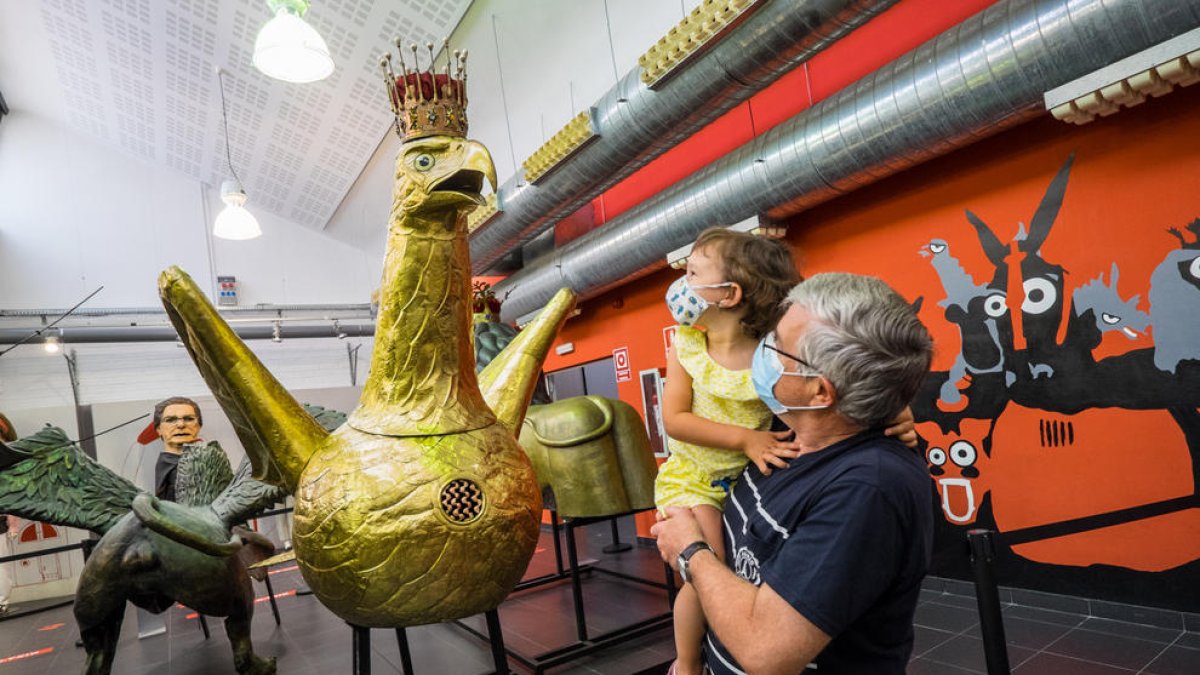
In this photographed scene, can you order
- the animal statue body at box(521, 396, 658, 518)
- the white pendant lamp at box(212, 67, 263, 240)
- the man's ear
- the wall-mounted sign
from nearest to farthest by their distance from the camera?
the man's ear → the animal statue body at box(521, 396, 658, 518) → the white pendant lamp at box(212, 67, 263, 240) → the wall-mounted sign

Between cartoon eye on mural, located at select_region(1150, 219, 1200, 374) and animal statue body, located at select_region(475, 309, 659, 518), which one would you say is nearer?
cartoon eye on mural, located at select_region(1150, 219, 1200, 374)

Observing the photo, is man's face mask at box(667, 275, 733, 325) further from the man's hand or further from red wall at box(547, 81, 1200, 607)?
red wall at box(547, 81, 1200, 607)

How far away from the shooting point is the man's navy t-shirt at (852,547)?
31.9 inches

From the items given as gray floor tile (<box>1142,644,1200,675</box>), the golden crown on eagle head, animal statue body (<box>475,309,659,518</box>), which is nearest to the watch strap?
the golden crown on eagle head

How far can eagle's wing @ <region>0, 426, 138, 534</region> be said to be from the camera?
235 centimetres

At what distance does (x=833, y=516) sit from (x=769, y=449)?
295mm

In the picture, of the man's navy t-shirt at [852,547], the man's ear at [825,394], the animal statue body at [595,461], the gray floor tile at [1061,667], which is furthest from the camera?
the animal statue body at [595,461]

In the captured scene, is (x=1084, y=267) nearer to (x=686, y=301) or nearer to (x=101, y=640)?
(x=686, y=301)

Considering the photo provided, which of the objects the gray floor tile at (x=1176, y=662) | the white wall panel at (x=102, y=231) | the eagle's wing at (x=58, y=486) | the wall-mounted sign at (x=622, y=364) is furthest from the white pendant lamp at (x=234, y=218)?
the gray floor tile at (x=1176, y=662)

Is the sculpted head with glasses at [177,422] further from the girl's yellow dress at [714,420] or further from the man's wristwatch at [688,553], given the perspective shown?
the man's wristwatch at [688,553]

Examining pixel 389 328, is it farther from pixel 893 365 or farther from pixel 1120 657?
pixel 1120 657

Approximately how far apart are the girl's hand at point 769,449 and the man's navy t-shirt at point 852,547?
0.23 ft

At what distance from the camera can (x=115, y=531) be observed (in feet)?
8.37

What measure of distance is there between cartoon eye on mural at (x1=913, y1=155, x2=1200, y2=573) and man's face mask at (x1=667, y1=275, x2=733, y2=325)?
225 cm
